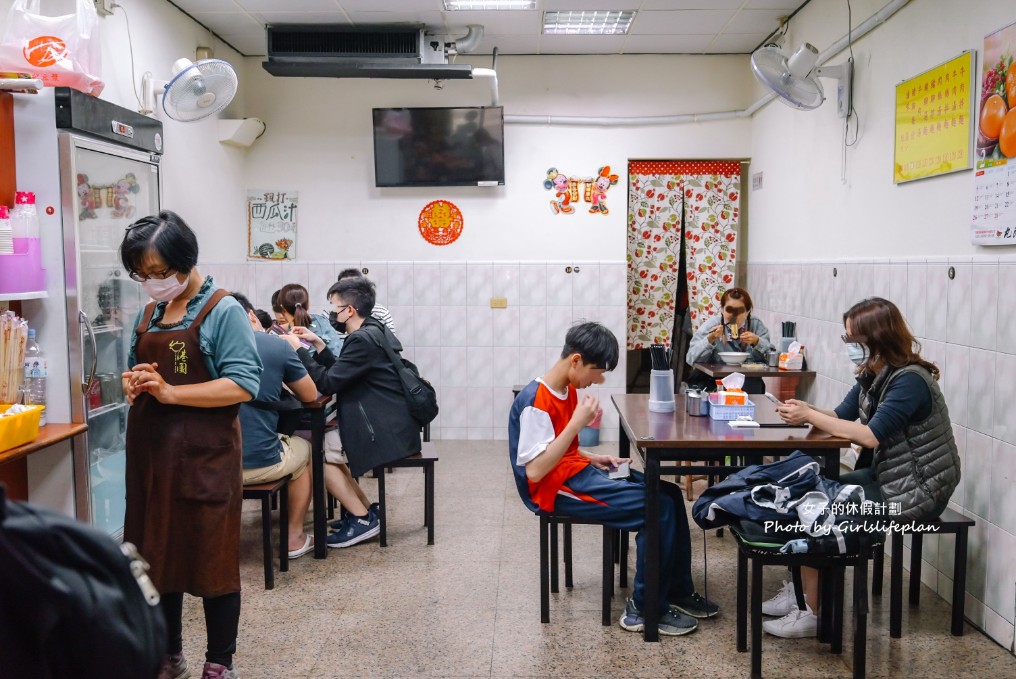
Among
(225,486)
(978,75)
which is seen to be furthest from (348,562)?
(978,75)

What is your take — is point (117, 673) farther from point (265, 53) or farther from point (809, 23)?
point (265, 53)

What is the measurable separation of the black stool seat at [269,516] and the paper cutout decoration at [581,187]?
3438mm

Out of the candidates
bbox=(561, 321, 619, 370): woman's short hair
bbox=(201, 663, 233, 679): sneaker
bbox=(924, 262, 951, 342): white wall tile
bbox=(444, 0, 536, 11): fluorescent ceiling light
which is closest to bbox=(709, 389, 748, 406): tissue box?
bbox=(561, 321, 619, 370): woman's short hair

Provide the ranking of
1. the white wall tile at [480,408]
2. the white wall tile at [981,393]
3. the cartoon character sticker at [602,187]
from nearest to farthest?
the white wall tile at [981,393]
the cartoon character sticker at [602,187]
the white wall tile at [480,408]

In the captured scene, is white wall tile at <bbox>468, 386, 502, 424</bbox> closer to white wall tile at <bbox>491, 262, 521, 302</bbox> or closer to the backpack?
white wall tile at <bbox>491, 262, 521, 302</bbox>

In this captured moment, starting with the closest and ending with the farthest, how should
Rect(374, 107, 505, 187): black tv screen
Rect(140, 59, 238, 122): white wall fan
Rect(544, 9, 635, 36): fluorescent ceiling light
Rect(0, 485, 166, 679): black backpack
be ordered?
Rect(0, 485, 166, 679): black backpack → Rect(140, 59, 238, 122): white wall fan → Rect(544, 9, 635, 36): fluorescent ceiling light → Rect(374, 107, 505, 187): black tv screen

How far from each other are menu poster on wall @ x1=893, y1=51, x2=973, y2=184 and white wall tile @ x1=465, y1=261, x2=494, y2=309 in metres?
Result: 3.20

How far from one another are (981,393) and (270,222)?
499 centimetres

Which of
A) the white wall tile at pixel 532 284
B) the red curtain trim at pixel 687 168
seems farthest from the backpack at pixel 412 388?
the red curtain trim at pixel 687 168

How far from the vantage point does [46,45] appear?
3109 mm

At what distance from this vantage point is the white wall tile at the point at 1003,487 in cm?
289

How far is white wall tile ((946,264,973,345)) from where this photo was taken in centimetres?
318

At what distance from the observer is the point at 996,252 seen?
304 centimetres

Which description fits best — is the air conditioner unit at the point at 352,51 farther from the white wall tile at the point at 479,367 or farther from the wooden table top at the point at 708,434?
the wooden table top at the point at 708,434
